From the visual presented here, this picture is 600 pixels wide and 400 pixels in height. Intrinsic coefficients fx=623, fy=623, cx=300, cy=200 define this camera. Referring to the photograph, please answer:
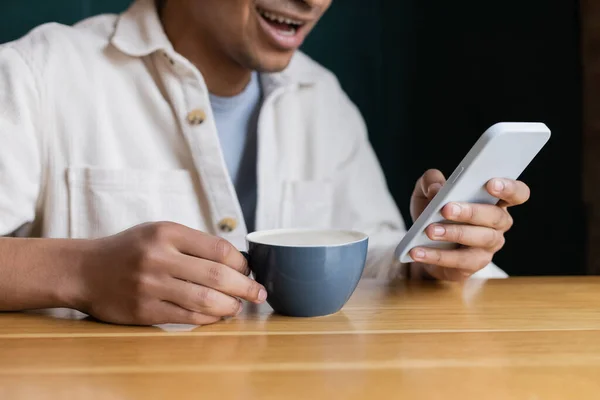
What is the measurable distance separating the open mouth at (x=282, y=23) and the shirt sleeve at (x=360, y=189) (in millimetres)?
244

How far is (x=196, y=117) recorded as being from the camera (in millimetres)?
1049

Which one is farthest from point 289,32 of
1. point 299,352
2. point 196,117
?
point 299,352

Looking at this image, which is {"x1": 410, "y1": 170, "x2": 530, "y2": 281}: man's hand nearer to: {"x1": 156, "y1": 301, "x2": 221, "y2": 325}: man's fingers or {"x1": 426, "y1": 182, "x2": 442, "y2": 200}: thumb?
{"x1": 426, "y1": 182, "x2": 442, "y2": 200}: thumb

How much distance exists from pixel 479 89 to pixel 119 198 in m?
0.84

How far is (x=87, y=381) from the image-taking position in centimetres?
50

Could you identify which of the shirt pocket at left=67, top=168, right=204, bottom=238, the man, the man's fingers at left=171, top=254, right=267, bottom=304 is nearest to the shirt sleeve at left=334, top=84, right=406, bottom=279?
the man

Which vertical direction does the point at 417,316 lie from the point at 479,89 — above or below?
below

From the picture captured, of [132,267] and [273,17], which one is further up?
[273,17]

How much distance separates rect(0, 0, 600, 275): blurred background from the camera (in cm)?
135

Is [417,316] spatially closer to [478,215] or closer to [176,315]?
[478,215]

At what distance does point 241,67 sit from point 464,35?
0.55 meters

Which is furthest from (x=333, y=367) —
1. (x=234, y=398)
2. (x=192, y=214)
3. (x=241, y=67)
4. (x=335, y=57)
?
(x=335, y=57)

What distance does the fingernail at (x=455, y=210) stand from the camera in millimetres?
702

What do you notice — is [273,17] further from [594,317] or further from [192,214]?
[594,317]
